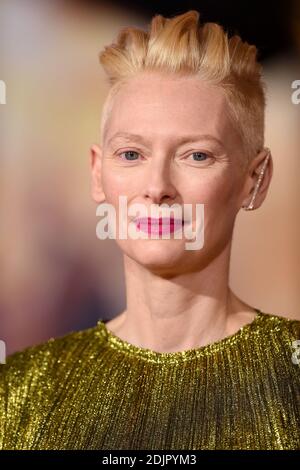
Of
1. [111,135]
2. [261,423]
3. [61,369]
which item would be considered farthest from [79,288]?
[261,423]

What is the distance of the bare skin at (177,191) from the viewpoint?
173 cm

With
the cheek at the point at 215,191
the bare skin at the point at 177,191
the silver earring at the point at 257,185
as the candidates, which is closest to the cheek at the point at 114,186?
the bare skin at the point at 177,191

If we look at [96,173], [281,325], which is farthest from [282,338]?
[96,173]

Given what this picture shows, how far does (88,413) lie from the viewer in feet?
5.88

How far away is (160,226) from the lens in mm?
1732

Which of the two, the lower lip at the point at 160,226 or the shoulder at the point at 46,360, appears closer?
the lower lip at the point at 160,226

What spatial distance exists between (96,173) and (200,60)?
348 millimetres

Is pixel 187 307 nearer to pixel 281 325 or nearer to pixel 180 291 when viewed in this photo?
pixel 180 291

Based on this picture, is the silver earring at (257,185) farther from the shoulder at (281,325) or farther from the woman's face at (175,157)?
the shoulder at (281,325)

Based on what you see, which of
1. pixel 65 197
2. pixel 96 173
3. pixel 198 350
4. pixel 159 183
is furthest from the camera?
pixel 65 197

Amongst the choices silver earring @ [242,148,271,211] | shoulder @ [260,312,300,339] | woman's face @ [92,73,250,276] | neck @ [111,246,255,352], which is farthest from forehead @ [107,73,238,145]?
shoulder @ [260,312,300,339]

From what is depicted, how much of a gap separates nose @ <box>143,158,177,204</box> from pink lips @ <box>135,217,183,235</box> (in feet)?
0.14

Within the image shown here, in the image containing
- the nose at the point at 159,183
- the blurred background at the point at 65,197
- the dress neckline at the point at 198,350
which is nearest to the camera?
the nose at the point at 159,183
